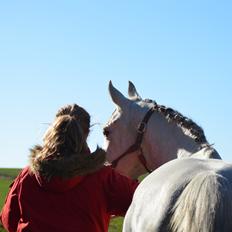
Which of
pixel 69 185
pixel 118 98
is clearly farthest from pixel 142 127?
pixel 69 185

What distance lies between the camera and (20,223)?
16.4 feet

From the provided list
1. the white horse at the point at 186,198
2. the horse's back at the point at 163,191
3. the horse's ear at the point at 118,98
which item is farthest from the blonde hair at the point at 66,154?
the horse's ear at the point at 118,98

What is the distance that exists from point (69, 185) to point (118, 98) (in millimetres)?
2786

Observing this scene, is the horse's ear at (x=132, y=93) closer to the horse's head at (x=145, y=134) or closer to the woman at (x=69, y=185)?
the horse's head at (x=145, y=134)

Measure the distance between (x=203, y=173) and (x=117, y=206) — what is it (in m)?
1.43

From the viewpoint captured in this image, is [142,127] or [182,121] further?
[142,127]

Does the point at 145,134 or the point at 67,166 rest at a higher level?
the point at 67,166

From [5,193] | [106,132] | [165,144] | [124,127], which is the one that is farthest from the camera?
[5,193]

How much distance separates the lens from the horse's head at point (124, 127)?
288 inches

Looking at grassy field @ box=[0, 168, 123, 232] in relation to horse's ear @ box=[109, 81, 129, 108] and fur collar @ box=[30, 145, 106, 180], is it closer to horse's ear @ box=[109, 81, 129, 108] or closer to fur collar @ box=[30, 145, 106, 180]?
horse's ear @ box=[109, 81, 129, 108]

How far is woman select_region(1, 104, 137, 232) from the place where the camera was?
187 inches

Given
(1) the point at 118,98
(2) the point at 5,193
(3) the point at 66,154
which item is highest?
(1) the point at 118,98

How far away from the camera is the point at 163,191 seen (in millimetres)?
3773

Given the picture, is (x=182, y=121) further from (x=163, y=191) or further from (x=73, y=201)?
(x=163, y=191)
